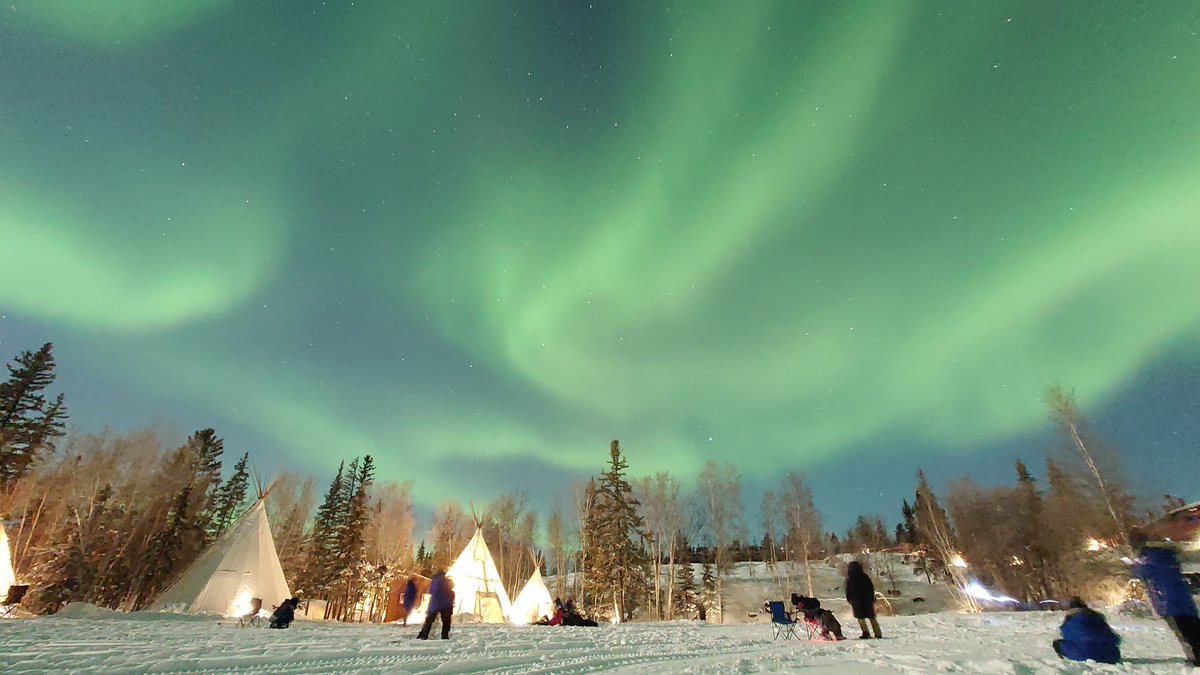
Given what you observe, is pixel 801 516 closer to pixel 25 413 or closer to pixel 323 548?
pixel 323 548

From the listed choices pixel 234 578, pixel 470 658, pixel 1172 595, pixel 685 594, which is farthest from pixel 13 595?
pixel 685 594

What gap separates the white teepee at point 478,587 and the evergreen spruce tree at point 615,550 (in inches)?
331

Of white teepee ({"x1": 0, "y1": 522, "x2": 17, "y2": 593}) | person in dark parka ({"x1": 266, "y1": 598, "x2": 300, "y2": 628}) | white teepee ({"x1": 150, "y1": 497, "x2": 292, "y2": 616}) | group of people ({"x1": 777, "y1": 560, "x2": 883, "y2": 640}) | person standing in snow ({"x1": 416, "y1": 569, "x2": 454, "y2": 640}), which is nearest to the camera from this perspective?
person standing in snow ({"x1": 416, "y1": 569, "x2": 454, "y2": 640})

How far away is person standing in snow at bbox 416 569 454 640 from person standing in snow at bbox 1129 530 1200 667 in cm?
1033

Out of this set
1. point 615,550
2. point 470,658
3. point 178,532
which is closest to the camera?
point 470,658

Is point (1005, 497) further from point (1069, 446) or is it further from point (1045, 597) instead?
point (1069, 446)

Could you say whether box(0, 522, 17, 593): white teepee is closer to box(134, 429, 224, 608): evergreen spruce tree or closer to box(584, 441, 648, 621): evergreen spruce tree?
box(134, 429, 224, 608): evergreen spruce tree

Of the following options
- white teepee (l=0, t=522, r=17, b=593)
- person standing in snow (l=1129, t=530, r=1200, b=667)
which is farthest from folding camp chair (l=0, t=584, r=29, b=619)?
person standing in snow (l=1129, t=530, r=1200, b=667)

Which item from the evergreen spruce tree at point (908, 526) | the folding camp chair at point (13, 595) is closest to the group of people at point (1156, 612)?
the folding camp chair at point (13, 595)

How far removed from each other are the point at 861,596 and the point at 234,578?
72.2 ft

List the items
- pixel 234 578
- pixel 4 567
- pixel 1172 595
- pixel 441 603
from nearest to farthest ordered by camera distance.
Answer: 1. pixel 1172 595
2. pixel 441 603
3. pixel 4 567
4. pixel 234 578

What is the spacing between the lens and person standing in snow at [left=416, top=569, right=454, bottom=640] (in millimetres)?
9781

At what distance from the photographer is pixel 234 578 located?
19.6 meters

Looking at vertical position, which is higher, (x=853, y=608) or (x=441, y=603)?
(x=441, y=603)
